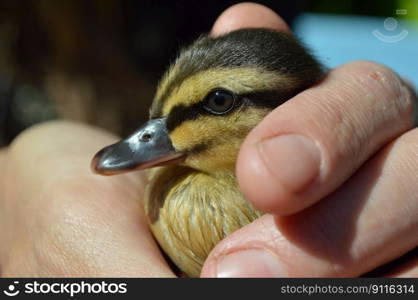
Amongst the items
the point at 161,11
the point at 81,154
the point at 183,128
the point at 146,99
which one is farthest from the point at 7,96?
the point at 183,128

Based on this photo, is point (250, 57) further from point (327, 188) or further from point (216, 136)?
point (327, 188)

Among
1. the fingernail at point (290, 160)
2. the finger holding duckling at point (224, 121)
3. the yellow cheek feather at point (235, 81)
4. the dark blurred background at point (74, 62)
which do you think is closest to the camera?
the fingernail at point (290, 160)

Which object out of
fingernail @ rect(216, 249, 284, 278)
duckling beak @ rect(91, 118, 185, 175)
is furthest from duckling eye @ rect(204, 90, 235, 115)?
fingernail @ rect(216, 249, 284, 278)

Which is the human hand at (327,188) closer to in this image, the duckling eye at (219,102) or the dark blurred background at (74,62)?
the duckling eye at (219,102)

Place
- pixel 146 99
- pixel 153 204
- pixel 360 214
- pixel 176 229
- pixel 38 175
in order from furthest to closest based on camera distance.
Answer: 1. pixel 146 99
2. pixel 38 175
3. pixel 153 204
4. pixel 176 229
5. pixel 360 214

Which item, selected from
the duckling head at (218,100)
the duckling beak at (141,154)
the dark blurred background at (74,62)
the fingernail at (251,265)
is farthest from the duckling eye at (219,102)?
the dark blurred background at (74,62)

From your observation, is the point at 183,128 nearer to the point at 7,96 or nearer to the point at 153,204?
the point at 153,204

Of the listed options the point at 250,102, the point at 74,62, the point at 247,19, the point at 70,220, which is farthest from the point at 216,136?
the point at 74,62

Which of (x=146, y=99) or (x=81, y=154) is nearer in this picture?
(x=81, y=154)
